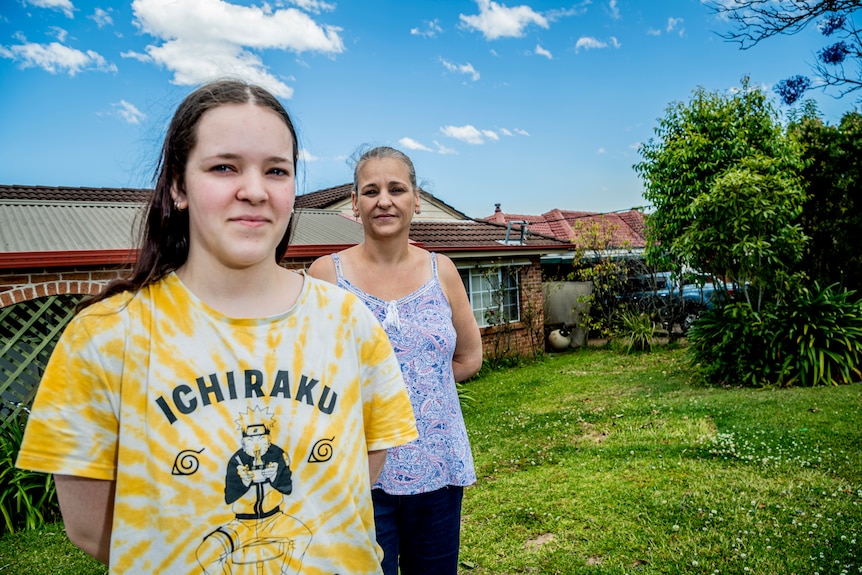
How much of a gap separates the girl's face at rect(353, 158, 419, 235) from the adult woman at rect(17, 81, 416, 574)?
0.82 meters

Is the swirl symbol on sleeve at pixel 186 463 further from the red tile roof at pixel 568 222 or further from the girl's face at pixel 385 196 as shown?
the red tile roof at pixel 568 222

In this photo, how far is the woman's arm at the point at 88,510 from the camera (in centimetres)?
96

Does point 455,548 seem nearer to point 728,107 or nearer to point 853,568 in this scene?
point 853,568

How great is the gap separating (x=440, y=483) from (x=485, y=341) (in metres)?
11.0

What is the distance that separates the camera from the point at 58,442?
3.03ft

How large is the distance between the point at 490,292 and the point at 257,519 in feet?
Answer: 41.0

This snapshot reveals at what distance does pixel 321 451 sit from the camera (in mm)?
1089

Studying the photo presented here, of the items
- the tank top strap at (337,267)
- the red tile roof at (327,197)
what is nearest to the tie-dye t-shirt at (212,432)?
the tank top strap at (337,267)

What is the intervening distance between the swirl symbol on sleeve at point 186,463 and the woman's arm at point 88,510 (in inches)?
4.4

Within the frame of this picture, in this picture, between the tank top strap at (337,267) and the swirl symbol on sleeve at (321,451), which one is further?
the tank top strap at (337,267)

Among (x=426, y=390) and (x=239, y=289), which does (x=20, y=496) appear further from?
(x=239, y=289)

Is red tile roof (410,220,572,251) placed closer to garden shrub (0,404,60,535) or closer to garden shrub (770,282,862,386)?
garden shrub (770,282,862,386)

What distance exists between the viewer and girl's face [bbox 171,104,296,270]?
1044mm

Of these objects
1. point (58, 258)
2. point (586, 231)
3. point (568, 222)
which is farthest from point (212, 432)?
point (568, 222)
